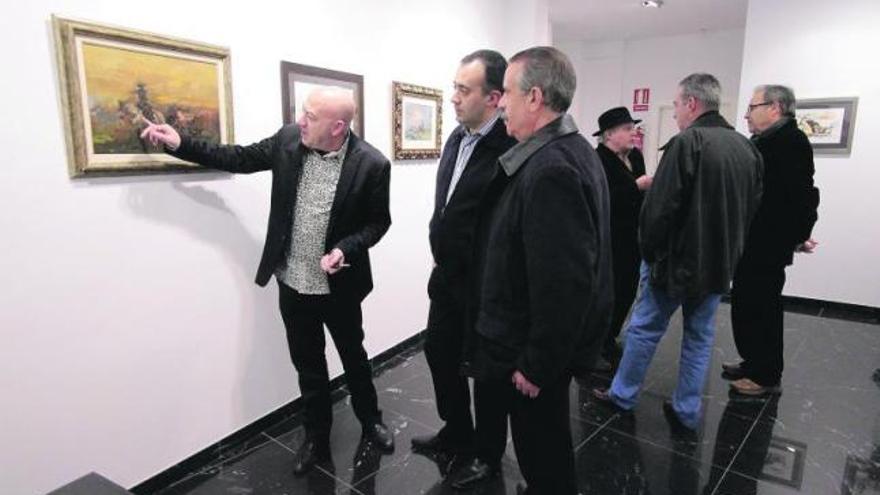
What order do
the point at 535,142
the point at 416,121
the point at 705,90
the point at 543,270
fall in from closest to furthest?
the point at 543,270 → the point at 535,142 → the point at 705,90 → the point at 416,121

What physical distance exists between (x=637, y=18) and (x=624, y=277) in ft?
→ 12.3

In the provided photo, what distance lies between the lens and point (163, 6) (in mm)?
1807

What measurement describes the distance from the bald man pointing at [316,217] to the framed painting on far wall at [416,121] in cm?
101

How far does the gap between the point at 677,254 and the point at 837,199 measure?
310cm

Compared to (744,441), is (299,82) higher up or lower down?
higher up

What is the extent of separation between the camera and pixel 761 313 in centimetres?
275

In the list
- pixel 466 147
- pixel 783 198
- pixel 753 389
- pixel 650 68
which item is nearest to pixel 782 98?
pixel 783 198

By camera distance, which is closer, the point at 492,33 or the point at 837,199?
the point at 492,33

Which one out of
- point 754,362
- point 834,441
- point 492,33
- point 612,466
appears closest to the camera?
point 612,466

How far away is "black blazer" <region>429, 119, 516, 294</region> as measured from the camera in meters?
1.80

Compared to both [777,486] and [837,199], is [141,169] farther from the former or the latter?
[837,199]

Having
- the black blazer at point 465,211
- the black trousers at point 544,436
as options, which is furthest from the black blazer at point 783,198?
the black trousers at point 544,436

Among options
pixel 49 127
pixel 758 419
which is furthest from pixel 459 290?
pixel 758 419

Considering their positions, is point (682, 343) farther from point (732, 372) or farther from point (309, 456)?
point (309, 456)
